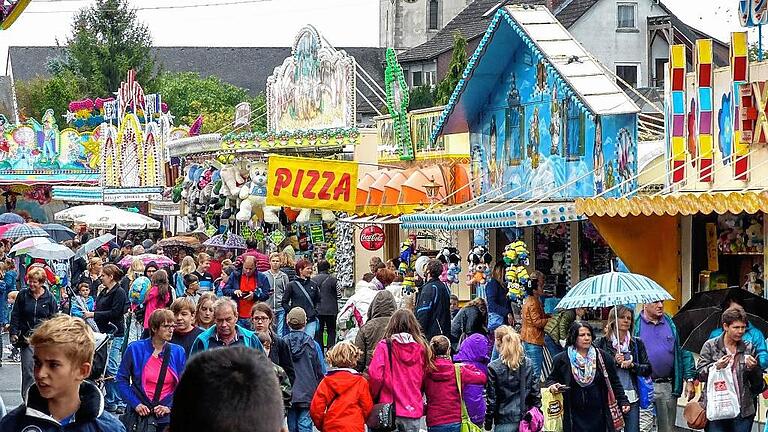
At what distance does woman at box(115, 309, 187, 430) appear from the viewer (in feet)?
31.1

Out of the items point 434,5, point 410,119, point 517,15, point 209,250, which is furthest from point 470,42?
point 517,15

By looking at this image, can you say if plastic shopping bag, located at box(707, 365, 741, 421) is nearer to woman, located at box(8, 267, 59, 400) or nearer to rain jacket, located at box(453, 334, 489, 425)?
rain jacket, located at box(453, 334, 489, 425)

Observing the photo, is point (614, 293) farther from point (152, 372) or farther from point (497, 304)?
point (497, 304)

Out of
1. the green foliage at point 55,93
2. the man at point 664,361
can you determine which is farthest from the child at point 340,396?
the green foliage at point 55,93

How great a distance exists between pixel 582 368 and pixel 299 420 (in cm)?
225

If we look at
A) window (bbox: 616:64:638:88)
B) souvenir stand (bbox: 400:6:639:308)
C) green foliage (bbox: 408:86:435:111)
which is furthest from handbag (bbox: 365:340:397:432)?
green foliage (bbox: 408:86:435:111)

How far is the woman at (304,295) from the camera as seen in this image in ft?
61.3

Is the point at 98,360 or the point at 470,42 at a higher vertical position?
the point at 470,42

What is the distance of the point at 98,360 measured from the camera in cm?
1177

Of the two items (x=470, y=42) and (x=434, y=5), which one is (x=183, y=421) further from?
(x=434, y=5)

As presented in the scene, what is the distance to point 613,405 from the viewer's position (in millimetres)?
10750

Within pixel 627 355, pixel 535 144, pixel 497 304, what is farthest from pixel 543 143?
pixel 627 355

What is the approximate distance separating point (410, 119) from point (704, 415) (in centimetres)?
1563

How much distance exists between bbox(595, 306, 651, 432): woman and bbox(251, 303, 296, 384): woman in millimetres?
2280
